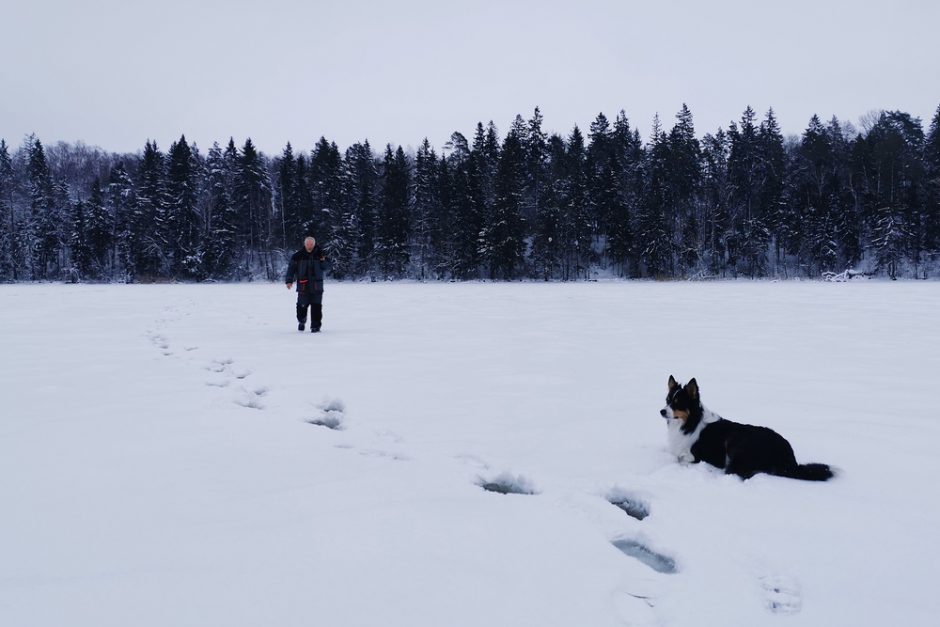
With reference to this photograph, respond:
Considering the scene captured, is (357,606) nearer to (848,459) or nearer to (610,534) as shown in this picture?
(610,534)

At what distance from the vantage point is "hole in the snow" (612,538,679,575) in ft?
7.65

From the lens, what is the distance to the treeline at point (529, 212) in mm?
44938

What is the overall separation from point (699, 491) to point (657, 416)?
5.80 feet

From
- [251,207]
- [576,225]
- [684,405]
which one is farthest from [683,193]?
[684,405]

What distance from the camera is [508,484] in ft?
10.8

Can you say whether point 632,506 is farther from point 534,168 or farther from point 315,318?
point 534,168

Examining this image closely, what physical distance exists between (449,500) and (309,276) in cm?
828

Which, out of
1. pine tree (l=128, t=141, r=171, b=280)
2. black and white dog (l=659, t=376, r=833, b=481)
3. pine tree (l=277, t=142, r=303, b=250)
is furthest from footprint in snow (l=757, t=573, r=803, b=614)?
pine tree (l=128, t=141, r=171, b=280)

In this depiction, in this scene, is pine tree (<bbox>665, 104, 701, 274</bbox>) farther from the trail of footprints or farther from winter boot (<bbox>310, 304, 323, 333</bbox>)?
the trail of footprints

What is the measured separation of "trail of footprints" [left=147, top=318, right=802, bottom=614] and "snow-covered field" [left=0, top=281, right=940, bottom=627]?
0.01 metres

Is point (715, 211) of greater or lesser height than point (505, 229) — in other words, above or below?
above

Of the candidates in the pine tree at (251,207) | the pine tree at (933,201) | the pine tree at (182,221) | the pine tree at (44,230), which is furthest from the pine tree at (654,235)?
the pine tree at (44,230)

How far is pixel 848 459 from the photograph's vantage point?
357 centimetres

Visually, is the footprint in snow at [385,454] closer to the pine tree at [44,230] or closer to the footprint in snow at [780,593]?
the footprint in snow at [780,593]
